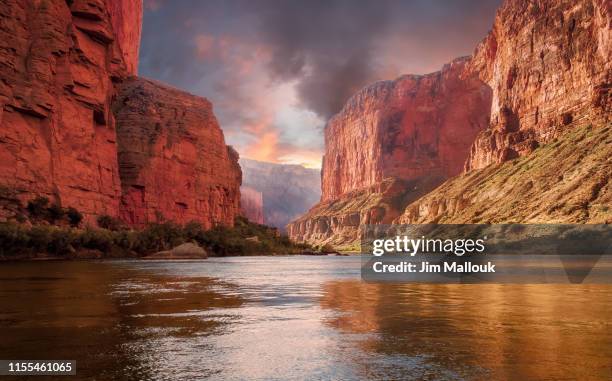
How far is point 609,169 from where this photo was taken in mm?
64938

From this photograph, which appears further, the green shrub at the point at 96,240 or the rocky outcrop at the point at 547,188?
the rocky outcrop at the point at 547,188

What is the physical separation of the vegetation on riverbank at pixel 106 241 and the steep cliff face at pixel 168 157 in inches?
277

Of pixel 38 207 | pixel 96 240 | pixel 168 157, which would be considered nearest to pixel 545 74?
pixel 168 157

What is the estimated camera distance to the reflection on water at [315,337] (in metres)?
4.48

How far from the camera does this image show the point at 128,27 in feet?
350

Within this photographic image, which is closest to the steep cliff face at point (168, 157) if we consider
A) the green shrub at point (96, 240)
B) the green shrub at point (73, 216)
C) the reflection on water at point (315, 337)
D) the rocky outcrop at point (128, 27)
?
the rocky outcrop at point (128, 27)

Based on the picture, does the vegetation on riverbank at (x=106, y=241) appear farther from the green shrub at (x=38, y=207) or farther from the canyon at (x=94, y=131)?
the canyon at (x=94, y=131)

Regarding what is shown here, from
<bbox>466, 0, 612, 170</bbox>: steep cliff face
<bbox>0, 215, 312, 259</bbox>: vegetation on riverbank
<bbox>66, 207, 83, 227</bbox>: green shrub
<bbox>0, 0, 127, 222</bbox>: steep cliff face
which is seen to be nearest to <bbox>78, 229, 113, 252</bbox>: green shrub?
<bbox>0, 215, 312, 259</bbox>: vegetation on riverbank

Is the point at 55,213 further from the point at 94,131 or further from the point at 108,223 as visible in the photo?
the point at 94,131

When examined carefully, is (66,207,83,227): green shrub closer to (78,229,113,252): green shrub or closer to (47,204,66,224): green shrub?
(47,204,66,224): green shrub

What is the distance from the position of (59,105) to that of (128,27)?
57.5 m

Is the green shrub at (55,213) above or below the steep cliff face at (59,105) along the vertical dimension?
below

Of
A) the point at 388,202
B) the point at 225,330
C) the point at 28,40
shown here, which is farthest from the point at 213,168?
the point at 388,202

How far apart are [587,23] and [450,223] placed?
47.3 meters
